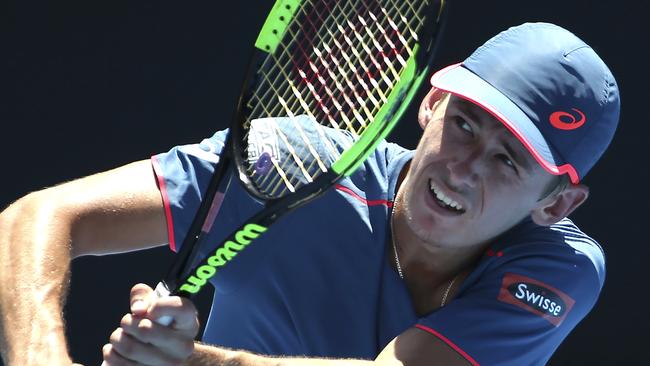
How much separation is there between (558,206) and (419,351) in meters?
0.48

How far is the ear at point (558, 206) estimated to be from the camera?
277 cm

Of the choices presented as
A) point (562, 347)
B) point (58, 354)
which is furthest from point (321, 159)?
point (562, 347)

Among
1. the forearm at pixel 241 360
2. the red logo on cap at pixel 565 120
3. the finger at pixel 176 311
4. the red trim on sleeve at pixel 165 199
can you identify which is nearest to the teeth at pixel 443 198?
the red logo on cap at pixel 565 120

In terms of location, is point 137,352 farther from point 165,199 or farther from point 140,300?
point 165,199

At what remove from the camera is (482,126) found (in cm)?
266

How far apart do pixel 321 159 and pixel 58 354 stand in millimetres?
657

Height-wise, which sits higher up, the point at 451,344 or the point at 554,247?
the point at 554,247

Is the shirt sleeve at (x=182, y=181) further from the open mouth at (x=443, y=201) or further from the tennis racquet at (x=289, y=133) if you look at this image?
the open mouth at (x=443, y=201)

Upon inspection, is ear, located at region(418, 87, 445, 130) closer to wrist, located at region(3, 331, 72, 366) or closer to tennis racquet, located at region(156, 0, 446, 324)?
tennis racquet, located at region(156, 0, 446, 324)

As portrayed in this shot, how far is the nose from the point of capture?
8.63 feet

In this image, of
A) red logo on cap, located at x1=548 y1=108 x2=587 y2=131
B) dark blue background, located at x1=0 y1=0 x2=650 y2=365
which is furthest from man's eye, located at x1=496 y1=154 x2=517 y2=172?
dark blue background, located at x1=0 y1=0 x2=650 y2=365

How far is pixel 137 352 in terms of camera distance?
2182 mm

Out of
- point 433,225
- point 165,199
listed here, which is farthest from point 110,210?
point 433,225

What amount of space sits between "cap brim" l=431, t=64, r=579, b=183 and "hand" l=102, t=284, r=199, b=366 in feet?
2.57
